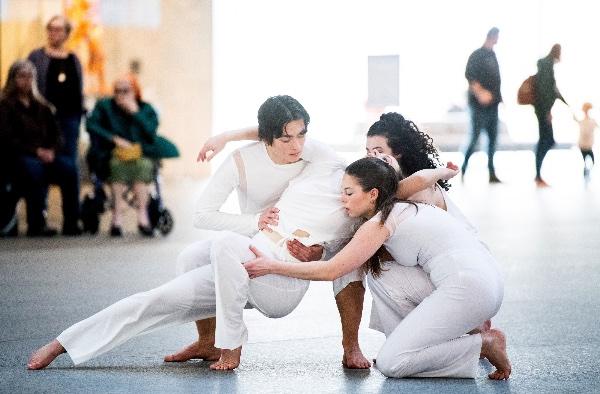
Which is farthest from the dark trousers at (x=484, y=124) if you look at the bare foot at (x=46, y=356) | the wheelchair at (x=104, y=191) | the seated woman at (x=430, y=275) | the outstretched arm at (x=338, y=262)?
the bare foot at (x=46, y=356)

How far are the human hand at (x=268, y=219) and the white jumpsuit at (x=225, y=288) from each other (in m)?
0.03

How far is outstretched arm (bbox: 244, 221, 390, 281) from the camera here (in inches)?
165

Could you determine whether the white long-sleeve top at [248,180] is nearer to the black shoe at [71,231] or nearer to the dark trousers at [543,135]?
the black shoe at [71,231]

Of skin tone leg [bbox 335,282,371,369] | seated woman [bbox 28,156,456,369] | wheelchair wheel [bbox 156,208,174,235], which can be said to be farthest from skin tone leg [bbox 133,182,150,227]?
skin tone leg [bbox 335,282,371,369]

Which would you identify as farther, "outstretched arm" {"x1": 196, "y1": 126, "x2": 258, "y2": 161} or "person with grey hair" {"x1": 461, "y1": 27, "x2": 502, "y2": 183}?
"person with grey hair" {"x1": 461, "y1": 27, "x2": 502, "y2": 183}

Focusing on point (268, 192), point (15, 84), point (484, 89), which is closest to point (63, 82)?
point (15, 84)

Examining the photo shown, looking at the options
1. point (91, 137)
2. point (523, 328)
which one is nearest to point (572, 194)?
point (91, 137)

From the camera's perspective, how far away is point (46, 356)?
4.35m

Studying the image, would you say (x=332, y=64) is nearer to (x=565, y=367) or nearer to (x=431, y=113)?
(x=431, y=113)

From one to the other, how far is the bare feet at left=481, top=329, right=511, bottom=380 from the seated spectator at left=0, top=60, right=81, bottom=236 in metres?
5.55

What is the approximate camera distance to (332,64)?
20391 millimetres

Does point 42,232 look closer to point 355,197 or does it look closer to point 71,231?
point 71,231

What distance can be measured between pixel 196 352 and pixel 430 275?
95 cm

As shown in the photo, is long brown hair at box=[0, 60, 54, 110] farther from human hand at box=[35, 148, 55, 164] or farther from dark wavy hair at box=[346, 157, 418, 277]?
dark wavy hair at box=[346, 157, 418, 277]
